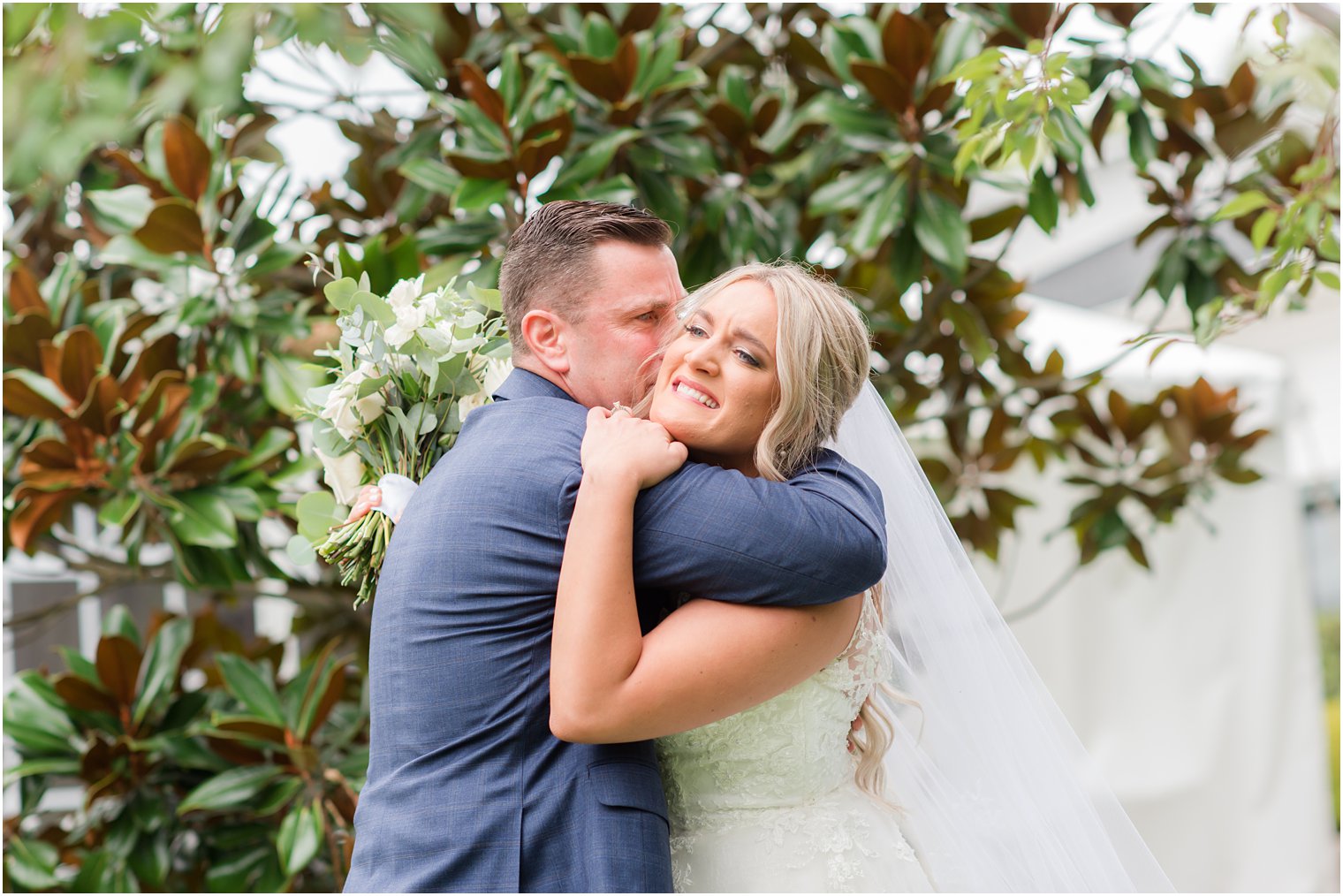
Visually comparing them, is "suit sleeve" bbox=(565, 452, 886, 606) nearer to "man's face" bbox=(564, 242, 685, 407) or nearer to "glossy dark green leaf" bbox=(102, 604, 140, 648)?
"man's face" bbox=(564, 242, 685, 407)

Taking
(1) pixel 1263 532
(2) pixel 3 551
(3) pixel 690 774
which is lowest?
(1) pixel 1263 532

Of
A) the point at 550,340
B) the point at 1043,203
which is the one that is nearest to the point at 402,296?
the point at 550,340

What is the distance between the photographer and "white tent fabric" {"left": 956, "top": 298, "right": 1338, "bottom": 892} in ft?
14.6

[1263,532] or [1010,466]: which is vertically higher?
[1010,466]

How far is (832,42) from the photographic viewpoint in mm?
2967

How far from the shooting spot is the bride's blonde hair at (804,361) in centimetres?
167

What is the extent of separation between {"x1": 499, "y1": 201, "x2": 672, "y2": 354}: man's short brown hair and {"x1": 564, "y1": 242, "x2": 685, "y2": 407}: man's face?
0.06ft

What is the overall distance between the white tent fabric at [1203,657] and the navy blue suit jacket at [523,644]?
3.04 meters

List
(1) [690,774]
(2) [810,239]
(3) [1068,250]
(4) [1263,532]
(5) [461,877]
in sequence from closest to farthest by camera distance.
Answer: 1. (5) [461,877]
2. (1) [690,774]
3. (2) [810,239]
4. (4) [1263,532]
5. (3) [1068,250]

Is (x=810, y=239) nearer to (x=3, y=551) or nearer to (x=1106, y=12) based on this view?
(x=1106, y=12)

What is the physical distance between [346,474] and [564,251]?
1.97 ft

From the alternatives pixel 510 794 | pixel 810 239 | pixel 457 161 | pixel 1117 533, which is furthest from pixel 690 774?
pixel 1117 533

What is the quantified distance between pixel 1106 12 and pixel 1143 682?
290 centimetres

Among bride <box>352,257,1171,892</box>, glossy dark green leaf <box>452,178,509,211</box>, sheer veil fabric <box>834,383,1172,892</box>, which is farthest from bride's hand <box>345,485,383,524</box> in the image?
glossy dark green leaf <box>452,178,509,211</box>
